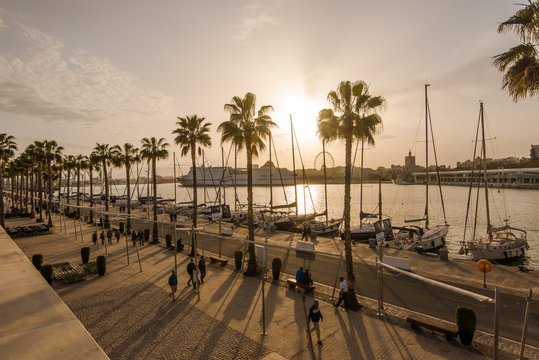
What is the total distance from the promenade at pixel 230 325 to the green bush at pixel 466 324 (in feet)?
1.07

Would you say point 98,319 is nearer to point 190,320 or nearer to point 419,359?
point 190,320

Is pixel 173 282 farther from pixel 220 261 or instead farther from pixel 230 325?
pixel 220 261

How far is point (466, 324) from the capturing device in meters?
10.1

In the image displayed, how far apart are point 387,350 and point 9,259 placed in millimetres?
14306

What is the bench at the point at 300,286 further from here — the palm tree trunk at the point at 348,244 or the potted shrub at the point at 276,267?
the palm tree trunk at the point at 348,244

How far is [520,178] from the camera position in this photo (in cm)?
16288

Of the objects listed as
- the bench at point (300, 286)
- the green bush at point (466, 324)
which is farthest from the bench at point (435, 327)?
the bench at point (300, 286)

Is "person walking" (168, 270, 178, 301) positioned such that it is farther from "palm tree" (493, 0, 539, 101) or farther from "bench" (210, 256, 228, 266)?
"palm tree" (493, 0, 539, 101)

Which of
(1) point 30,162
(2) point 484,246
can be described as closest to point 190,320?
(2) point 484,246

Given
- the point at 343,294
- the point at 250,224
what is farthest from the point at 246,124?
the point at 343,294

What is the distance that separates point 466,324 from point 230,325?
29.1ft

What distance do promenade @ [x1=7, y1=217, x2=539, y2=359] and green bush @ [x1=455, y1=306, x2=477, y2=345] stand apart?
0.33m

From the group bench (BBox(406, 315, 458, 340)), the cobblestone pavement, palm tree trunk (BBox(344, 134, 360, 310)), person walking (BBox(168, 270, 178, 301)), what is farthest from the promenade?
palm tree trunk (BBox(344, 134, 360, 310))

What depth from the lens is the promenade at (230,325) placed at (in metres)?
9.95
